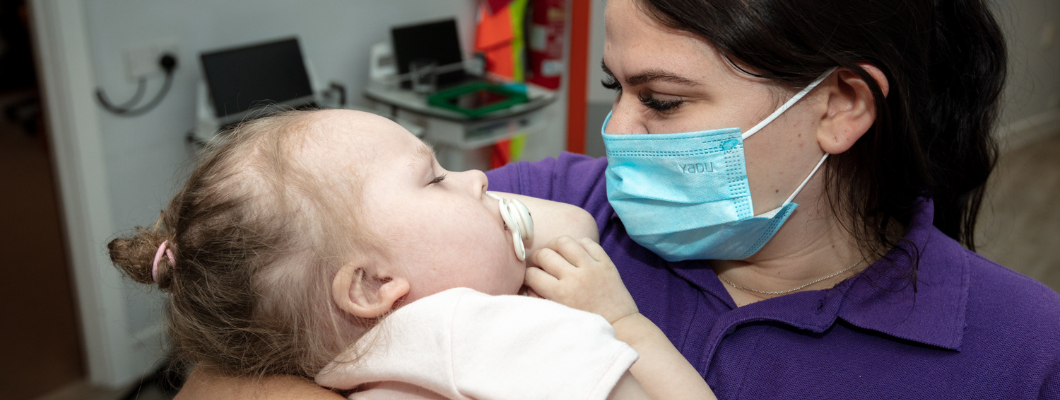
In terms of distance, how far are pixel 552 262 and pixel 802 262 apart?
1.53ft

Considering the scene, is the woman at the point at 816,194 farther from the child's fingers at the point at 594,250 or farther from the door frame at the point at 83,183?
the door frame at the point at 83,183

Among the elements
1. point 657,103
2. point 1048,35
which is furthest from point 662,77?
point 1048,35

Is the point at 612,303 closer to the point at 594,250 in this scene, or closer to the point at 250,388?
the point at 594,250

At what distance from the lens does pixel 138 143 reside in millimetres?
2754

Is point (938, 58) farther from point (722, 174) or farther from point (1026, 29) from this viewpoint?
point (1026, 29)

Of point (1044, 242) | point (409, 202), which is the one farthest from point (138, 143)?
point (1044, 242)

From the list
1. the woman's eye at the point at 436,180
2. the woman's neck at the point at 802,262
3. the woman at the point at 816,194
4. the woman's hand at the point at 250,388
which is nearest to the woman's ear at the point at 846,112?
the woman at the point at 816,194

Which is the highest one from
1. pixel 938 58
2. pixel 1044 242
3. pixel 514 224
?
pixel 938 58

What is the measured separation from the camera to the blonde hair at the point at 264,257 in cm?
99

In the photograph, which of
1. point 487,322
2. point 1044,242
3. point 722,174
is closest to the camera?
point 487,322

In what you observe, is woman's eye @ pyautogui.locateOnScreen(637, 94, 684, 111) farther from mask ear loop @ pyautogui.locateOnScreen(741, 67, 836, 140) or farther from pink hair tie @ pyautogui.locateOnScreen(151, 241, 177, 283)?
pink hair tie @ pyautogui.locateOnScreen(151, 241, 177, 283)

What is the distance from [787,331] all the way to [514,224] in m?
0.47

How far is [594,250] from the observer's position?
1156 mm

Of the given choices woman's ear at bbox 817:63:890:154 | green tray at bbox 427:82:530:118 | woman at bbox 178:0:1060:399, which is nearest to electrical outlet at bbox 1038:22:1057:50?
green tray at bbox 427:82:530:118
